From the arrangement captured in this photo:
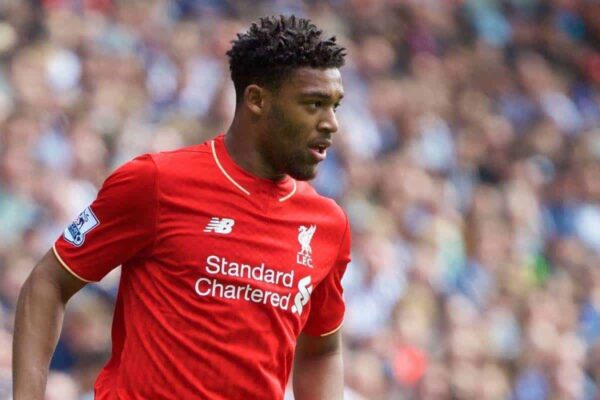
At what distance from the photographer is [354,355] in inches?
373

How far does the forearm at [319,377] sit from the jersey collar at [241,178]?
634mm

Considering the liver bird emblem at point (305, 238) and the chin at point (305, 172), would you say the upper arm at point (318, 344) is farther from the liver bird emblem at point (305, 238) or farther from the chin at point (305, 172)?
the chin at point (305, 172)

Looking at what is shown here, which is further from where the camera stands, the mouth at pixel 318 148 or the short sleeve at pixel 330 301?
the short sleeve at pixel 330 301

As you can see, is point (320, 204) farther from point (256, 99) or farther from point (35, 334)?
point (35, 334)

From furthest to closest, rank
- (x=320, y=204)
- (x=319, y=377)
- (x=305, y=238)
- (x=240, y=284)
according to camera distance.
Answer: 1. (x=319, y=377)
2. (x=320, y=204)
3. (x=305, y=238)
4. (x=240, y=284)

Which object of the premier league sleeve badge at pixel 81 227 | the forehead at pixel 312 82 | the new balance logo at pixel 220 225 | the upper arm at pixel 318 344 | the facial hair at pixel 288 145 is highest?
the forehead at pixel 312 82

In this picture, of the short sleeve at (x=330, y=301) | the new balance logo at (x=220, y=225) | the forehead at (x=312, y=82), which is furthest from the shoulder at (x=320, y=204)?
the forehead at (x=312, y=82)

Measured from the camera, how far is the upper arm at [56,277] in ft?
14.7

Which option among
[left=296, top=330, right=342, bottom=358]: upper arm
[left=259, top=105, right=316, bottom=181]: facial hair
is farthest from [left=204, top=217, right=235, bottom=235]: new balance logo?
[left=296, top=330, right=342, bottom=358]: upper arm

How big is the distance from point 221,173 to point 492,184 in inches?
314

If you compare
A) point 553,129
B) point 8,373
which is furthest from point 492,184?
point 8,373

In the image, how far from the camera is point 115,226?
4.45m

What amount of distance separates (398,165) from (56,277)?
716cm

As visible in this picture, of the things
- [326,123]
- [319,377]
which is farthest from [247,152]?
[319,377]
